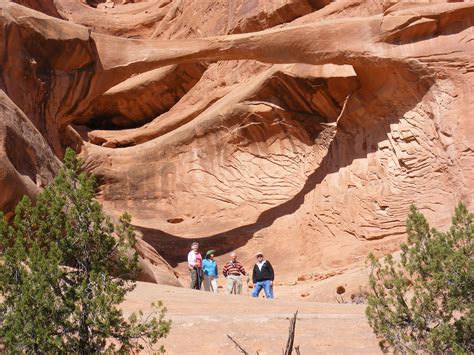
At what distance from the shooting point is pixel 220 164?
20.2 meters

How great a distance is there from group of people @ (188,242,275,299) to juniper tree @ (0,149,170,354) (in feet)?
16.9

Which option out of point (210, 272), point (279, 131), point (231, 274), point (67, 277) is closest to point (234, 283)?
point (231, 274)

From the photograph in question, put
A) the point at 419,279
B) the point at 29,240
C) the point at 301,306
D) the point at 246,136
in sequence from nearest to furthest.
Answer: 1. the point at 29,240
2. the point at 419,279
3. the point at 301,306
4. the point at 246,136

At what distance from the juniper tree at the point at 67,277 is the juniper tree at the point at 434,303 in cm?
204

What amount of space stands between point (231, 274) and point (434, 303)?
566 cm

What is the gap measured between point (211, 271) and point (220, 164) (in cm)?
755

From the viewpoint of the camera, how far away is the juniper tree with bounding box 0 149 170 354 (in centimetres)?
599

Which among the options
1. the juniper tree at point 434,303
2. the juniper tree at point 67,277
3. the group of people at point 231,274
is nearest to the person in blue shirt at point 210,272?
the group of people at point 231,274

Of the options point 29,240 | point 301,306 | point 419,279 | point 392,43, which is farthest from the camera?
point 392,43

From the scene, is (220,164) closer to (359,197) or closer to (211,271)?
(359,197)

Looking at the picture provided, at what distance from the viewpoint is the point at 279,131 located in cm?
1959

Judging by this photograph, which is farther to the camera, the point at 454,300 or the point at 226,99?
the point at 226,99

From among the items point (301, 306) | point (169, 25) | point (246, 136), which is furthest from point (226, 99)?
point (301, 306)

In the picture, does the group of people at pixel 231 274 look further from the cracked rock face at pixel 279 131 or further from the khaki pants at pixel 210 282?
the cracked rock face at pixel 279 131
